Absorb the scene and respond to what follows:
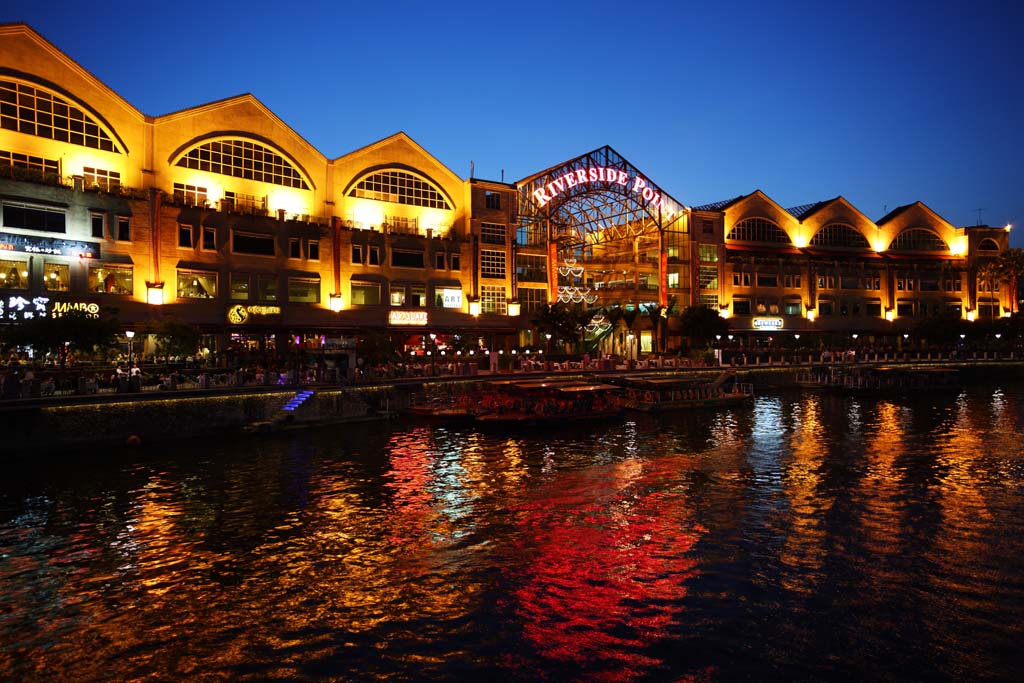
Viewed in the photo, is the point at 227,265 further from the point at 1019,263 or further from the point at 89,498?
the point at 1019,263

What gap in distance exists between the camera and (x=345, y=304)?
218 feet

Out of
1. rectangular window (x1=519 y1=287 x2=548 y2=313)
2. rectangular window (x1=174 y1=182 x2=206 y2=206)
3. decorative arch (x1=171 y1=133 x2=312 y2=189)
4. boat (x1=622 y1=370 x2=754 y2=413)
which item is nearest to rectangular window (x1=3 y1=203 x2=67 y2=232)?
rectangular window (x1=174 y1=182 x2=206 y2=206)

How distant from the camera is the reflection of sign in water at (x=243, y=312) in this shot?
194ft

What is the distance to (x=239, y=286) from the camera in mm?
60906

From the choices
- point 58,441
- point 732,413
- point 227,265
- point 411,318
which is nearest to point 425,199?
point 411,318

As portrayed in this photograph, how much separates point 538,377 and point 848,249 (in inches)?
2733

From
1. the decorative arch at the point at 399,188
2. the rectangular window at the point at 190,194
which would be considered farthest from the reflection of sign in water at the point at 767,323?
the rectangular window at the point at 190,194

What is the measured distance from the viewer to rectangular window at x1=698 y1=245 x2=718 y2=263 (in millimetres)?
92250

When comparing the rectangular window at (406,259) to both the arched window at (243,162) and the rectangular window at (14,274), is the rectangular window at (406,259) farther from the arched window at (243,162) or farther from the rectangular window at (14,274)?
the rectangular window at (14,274)

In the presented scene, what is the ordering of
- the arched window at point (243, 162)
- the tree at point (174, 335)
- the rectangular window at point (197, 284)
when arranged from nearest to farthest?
the tree at point (174, 335), the rectangular window at point (197, 284), the arched window at point (243, 162)

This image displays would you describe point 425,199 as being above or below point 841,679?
above

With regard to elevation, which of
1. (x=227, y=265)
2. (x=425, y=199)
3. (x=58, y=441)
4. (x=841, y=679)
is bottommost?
(x=841, y=679)

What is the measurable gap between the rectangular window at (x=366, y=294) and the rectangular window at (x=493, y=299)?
12009mm

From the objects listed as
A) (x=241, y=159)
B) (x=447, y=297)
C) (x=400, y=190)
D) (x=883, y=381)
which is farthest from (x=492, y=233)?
(x=883, y=381)
